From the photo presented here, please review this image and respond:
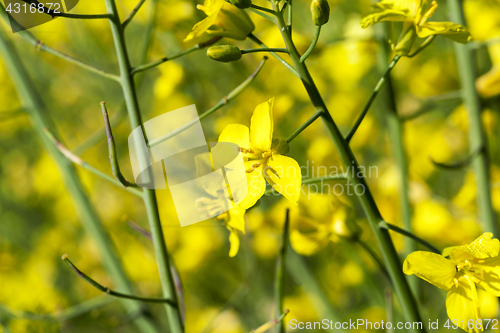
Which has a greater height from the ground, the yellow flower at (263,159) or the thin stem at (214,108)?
the thin stem at (214,108)

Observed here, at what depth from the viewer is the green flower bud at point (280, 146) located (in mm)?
477

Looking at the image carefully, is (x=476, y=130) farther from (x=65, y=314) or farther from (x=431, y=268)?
(x=65, y=314)

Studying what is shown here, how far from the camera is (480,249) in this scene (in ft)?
1.53

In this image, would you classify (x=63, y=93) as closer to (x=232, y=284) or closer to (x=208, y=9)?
(x=232, y=284)

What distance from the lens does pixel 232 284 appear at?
160 cm

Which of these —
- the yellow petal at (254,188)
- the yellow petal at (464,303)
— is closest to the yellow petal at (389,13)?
the yellow petal at (254,188)

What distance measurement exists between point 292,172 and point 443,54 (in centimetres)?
139

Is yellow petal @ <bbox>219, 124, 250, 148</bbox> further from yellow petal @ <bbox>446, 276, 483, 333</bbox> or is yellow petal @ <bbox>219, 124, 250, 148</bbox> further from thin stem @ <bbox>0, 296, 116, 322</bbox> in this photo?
thin stem @ <bbox>0, 296, 116, 322</bbox>

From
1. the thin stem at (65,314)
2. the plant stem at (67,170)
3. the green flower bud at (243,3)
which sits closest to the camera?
the green flower bud at (243,3)

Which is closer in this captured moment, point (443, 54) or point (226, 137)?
point (226, 137)

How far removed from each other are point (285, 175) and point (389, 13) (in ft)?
0.90

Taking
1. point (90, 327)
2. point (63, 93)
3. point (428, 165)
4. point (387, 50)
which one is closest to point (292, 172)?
point (387, 50)

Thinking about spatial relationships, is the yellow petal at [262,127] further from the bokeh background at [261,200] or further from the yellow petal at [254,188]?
the bokeh background at [261,200]

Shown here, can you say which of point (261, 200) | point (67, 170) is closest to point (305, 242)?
point (261, 200)
